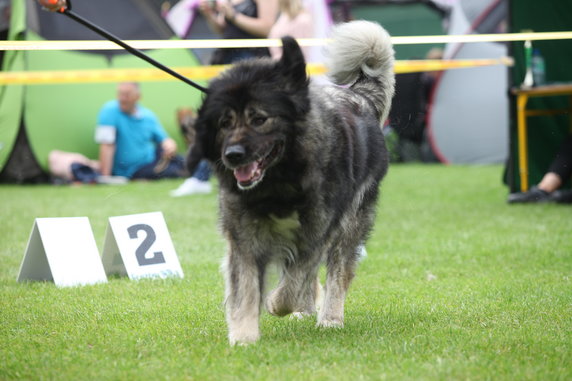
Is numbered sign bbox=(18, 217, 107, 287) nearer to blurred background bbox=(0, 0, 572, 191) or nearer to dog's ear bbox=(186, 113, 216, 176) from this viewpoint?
dog's ear bbox=(186, 113, 216, 176)

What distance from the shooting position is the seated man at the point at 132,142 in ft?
40.4

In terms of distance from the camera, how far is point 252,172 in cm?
345

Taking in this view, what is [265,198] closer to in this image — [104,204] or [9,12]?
[104,204]

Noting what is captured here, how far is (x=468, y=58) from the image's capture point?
48.4 feet

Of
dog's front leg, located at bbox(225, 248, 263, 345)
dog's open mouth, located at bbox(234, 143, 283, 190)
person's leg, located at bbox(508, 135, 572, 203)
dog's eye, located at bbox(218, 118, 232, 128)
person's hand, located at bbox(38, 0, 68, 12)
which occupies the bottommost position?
person's leg, located at bbox(508, 135, 572, 203)

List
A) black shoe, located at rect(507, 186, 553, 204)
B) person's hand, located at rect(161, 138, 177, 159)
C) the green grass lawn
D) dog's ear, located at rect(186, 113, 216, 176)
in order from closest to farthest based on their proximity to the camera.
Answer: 1. the green grass lawn
2. dog's ear, located at rect(186, 113, 216, 176)
3. black shoe, located at rect(507, 186, 553, 204)
4. person's hand, located at rect(161, 138, 177, 159)

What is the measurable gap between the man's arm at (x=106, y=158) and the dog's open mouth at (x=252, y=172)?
9259mm

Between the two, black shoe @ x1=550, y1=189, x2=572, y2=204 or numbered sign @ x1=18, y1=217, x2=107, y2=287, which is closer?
numbered sign @ x1=18, y1=217, x2=107, y2=287

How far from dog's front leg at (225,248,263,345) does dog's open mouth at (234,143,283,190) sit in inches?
15.7

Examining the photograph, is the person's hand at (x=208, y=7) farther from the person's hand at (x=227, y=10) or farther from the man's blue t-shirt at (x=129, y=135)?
the man's blue t-shirt at (x=129, y=135)

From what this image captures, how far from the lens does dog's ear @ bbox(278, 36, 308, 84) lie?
3.52m

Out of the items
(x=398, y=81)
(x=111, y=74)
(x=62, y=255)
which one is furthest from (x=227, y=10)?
(x=62, y=255)

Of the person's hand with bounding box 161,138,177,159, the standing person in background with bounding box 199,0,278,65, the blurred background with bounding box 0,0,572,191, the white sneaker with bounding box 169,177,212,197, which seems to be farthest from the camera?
the person's hand with bounding box 161,138,177,159

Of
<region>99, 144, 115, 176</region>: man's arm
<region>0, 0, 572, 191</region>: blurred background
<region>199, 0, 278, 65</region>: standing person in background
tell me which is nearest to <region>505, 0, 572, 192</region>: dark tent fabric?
<region>0, 0, 572, 191</region>: blurred background
